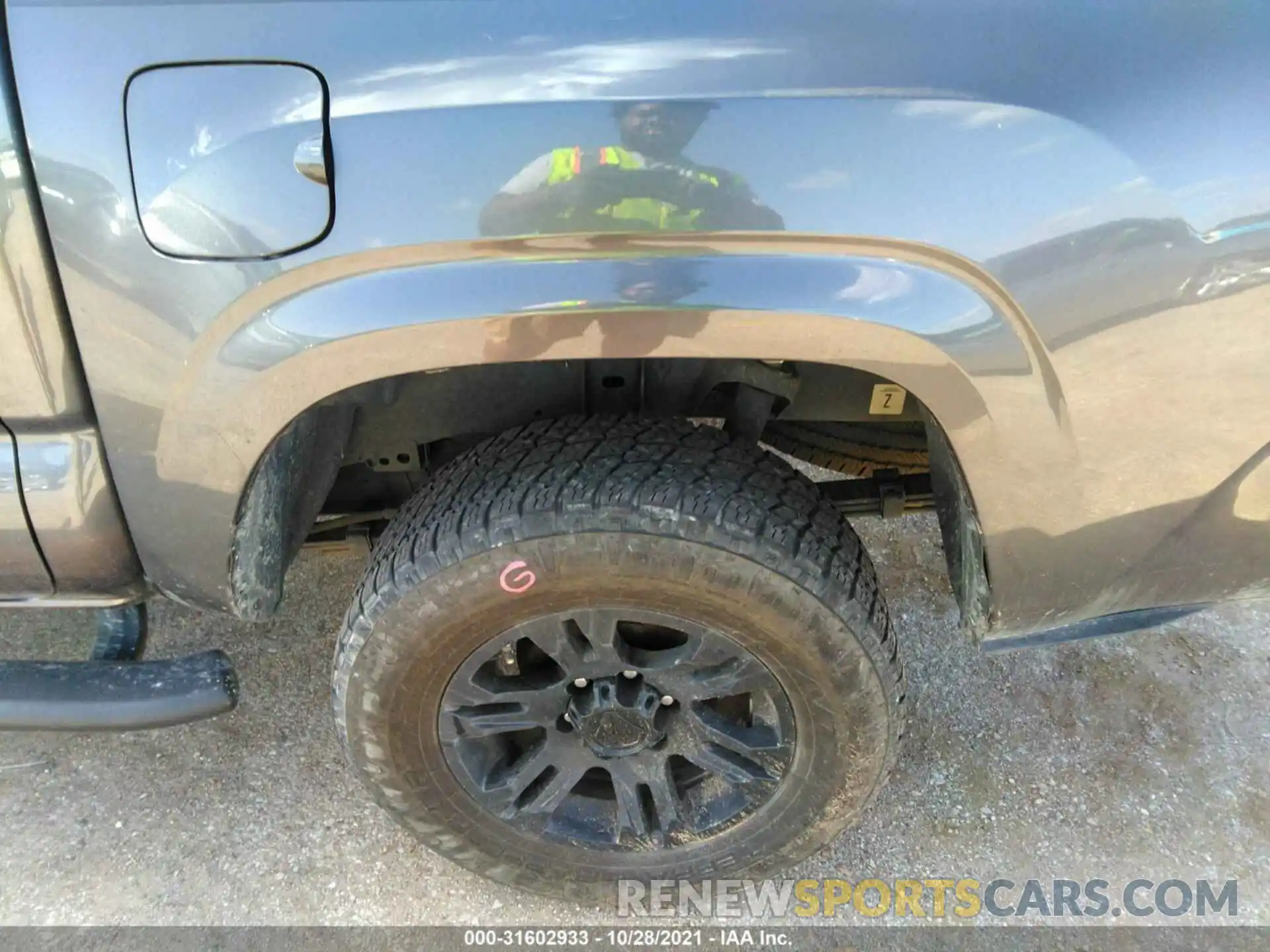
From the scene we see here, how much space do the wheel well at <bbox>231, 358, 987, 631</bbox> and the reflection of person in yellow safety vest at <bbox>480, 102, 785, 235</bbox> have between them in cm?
40

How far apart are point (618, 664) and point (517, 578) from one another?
27 centimetres

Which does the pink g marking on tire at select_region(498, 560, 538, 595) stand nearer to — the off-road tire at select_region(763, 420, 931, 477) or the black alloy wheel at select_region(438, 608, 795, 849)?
the black alloy wheel at select_region(438, 608, 795, 849)

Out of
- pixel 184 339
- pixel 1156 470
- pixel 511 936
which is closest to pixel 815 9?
pixel 1156 470

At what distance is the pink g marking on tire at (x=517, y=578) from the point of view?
1.51 m

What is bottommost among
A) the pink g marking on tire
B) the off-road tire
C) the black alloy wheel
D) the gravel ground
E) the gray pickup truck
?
the gravel ground

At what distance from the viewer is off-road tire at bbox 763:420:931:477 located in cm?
200

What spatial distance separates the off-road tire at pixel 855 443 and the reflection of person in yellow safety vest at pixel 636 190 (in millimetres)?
853

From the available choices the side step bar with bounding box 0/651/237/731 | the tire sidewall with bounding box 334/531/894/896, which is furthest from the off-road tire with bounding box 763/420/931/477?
the side step bar with bounding box 0/651/237/731

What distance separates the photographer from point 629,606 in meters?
1.58

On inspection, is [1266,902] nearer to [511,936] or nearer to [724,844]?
[724,844]

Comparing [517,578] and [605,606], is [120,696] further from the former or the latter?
[605,606]

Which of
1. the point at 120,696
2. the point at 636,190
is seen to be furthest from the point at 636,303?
the point at 120,696

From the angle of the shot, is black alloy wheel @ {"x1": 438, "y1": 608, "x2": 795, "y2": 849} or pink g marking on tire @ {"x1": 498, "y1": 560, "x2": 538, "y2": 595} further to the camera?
black alloy wheel @ {"x1": 438, "y1": 608, "x2": 795, "y2": 849}

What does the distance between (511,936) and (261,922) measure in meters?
0.53
